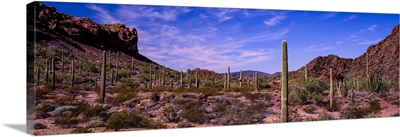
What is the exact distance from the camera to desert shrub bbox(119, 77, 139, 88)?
15498mm

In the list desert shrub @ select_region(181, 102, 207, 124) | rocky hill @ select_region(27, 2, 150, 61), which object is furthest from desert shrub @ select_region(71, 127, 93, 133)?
desert shrub @ select_region(181, 102, 207, 124)

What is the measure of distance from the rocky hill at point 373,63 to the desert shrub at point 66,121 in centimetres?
699

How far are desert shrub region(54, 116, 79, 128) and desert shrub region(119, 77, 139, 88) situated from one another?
1.55 meters

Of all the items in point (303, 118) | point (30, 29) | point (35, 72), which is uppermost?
point (30, 29)

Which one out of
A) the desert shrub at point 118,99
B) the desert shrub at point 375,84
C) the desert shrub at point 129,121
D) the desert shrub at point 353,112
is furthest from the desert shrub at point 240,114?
the desert shrub at point 375,84

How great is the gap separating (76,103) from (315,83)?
737 cm

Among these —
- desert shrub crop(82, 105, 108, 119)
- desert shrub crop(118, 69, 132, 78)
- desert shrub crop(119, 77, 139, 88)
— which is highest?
desert shrub crop(118, 69, 132, 78)

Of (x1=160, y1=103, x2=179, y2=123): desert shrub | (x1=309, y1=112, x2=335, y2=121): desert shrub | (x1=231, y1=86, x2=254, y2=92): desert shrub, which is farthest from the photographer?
(x1=309, y1=112, x2=335, y2=121): desert shrub

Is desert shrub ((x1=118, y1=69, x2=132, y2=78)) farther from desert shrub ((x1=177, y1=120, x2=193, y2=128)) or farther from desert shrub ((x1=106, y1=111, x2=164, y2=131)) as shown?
desert shrub ((x1=177, y1=120, x2=193, y2=128))

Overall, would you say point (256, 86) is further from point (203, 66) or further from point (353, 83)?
point (353, 83)

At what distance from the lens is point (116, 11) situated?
1512 cm

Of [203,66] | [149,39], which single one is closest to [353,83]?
[203,66]

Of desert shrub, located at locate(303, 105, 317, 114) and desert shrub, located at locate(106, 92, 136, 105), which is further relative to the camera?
desert shrub, located at locate(303, 105, 317, 114)

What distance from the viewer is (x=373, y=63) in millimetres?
19281
